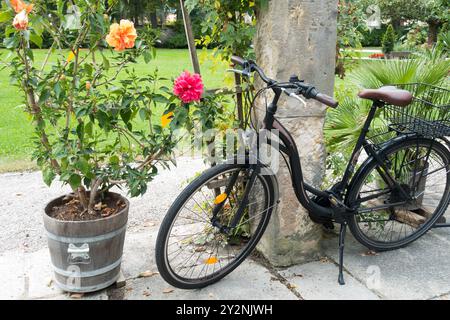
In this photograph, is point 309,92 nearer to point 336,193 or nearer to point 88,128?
point 336,193

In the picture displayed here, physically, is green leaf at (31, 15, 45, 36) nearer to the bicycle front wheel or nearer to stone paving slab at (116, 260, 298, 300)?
the bicycle front wheel

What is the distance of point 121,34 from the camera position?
2355 mm

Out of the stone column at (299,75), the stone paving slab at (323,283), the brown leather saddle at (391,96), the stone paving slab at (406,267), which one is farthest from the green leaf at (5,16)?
the stone paving slab at (406,267)

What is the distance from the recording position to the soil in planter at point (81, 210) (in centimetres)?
270

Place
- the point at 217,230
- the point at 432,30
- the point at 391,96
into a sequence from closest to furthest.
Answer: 1. the point at 391,96
2. the point at 217,230
3. the point at 432,30

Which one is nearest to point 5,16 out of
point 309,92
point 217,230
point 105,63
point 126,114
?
point 105,63

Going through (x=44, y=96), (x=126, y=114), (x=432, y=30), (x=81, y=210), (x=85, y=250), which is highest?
(x=432, y=30)

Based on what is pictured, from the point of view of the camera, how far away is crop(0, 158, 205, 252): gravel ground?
3500 mm

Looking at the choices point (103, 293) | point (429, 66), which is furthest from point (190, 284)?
point (429, 66)

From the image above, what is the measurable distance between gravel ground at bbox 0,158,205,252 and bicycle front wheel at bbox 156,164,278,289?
589 millimetres

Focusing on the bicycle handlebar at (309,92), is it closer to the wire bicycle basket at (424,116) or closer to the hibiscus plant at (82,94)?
the hibiscus plant at (82,94)

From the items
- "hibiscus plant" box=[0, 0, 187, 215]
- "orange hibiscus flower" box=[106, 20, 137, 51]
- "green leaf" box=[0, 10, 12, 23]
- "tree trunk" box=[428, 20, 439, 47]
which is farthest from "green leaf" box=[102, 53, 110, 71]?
"tree trunk" box=[428, 20, 439, 47]

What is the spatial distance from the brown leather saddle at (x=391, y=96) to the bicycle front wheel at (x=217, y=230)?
804mm

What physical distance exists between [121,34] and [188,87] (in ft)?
1.46
